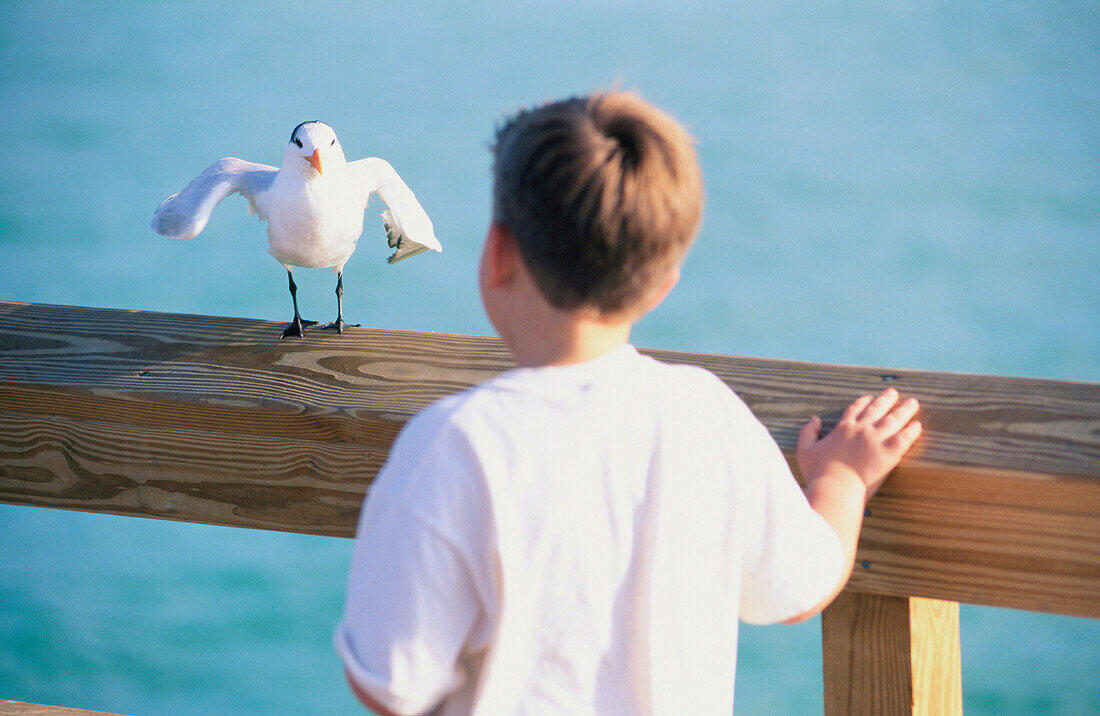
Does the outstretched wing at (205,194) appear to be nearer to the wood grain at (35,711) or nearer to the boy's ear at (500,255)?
the wood grain at (35,711)

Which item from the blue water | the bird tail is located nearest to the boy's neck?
the bird tail

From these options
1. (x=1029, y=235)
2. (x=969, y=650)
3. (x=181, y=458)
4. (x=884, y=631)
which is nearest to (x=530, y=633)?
(x=884, y=631)

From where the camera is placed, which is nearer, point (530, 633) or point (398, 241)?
point (530, 633)

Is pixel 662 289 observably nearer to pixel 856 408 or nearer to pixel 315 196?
pixel 856 408

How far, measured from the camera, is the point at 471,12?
857 centimetres

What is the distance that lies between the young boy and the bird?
0.91 metres

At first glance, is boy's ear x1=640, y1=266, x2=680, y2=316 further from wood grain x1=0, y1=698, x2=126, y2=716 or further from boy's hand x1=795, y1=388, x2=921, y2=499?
wood grain x1=0, y1=698, x2=126, y2=716

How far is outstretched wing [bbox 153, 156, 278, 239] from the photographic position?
1.39 meters

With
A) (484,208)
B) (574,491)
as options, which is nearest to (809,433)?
(574,491)

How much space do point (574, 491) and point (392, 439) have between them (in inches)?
15.2

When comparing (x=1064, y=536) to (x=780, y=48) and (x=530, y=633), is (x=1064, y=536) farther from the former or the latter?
(x=780, y=48)

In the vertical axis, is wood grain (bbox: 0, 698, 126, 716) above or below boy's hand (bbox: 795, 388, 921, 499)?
below

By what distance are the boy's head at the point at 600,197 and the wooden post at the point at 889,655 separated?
1.45 feet

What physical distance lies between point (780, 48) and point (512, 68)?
2.15 meters
